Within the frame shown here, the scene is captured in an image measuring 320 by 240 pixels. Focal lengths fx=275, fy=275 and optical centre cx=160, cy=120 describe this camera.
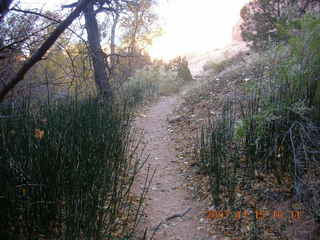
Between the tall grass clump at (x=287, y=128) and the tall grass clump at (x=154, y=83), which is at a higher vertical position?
the tall grass clump at (x=154, y=83)

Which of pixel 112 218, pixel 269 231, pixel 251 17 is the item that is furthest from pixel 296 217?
pixel 251 17

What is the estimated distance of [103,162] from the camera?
2664 millimetres

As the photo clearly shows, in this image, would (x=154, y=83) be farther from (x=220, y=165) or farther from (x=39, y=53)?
(x=39, y=53)

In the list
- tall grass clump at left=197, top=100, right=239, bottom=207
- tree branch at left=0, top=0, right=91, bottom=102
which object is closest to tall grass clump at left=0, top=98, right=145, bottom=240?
tree branch at left=0, top=0, right=91, bottom=102

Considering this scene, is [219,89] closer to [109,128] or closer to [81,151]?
[109,128]

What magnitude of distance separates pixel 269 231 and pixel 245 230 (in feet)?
0.71
